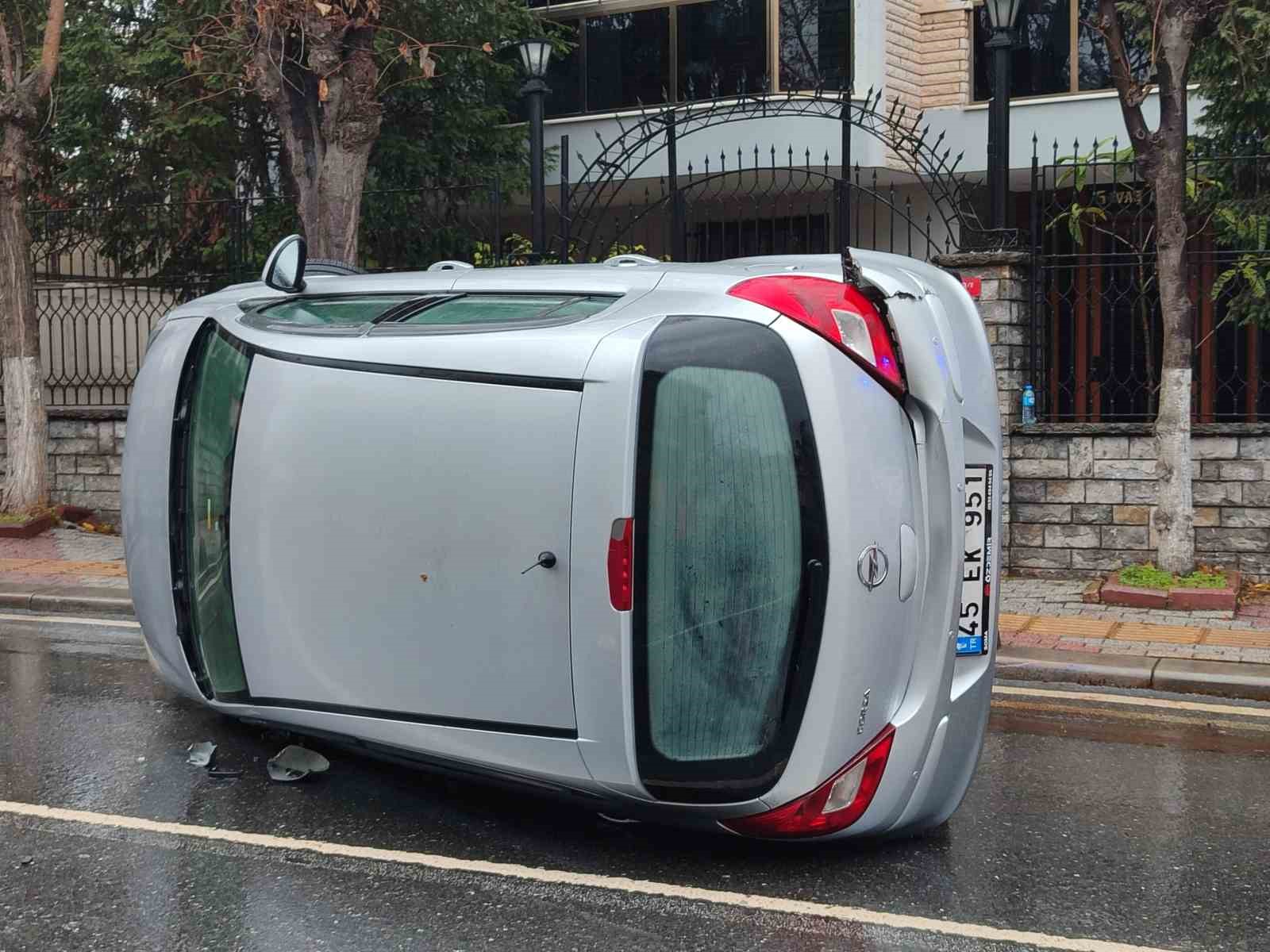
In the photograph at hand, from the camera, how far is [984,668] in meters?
4.84

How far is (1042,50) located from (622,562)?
15628 millimetres

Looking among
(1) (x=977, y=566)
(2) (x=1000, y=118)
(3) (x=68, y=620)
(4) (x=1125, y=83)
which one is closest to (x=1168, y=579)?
(4) (x=1125, y=83)

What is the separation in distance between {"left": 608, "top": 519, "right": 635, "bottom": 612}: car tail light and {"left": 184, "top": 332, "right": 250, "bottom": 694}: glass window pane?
5.68ft

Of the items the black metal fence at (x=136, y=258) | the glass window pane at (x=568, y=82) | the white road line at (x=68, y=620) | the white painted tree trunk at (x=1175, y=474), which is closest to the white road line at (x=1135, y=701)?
the white painted tree trunk at (x=1175, y=474)

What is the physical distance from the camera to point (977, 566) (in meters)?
4.82

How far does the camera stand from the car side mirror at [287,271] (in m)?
5.69

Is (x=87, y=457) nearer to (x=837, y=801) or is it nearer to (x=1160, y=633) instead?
(x=1160, y=633)

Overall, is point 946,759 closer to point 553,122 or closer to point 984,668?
point 984,668

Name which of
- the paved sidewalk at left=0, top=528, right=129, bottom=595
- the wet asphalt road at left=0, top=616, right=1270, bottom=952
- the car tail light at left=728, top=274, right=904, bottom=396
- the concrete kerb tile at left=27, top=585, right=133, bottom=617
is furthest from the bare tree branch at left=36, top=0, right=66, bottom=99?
the car tail light at left=728, top=274, right=904, bottom=396

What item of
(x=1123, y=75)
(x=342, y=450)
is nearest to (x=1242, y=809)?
(x=342, y=450)

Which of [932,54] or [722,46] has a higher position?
[722,46]

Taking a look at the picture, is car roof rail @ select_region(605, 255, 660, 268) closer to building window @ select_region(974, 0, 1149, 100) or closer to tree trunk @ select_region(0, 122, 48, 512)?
tree trunk @ select_region(0, 122, 48, 512)

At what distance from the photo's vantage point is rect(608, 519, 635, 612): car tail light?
432 centimetres

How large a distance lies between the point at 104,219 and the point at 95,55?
13.2 feet
